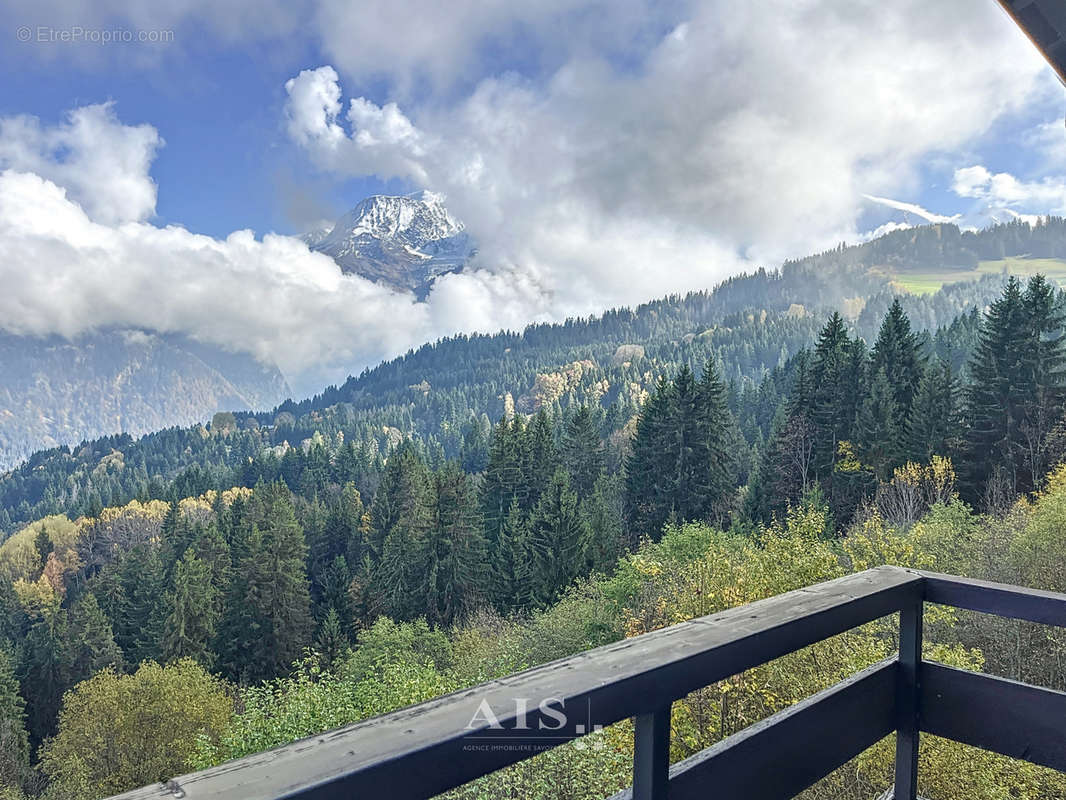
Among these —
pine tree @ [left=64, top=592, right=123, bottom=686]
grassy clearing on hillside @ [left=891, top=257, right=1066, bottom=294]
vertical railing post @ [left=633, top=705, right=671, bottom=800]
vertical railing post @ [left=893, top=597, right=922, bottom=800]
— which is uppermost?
grassy clearing on hillside @ [left=891, top=257, right=1066, bottom=294]

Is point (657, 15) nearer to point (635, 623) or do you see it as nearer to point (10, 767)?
point (635, 623)

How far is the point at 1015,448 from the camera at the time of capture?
89.1 feet

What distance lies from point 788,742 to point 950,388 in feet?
116

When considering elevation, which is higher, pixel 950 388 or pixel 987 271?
pixel 987 271

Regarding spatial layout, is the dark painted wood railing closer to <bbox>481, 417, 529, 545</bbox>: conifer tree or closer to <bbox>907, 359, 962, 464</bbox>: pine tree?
<bbox>907, 359, 962, 464</bbox>: pine tree

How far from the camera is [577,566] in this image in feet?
114

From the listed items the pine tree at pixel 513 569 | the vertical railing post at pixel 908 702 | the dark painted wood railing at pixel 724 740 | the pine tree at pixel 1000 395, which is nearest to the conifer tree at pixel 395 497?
the pine tree at pixel 513 569

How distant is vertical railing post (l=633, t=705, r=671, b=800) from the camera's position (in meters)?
1.13

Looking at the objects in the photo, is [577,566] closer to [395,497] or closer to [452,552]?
[452,552]

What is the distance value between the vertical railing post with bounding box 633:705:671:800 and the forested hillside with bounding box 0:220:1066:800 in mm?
6774

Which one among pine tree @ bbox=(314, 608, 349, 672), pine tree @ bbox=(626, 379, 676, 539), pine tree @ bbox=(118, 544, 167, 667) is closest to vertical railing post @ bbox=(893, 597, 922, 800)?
pine tree @ bbox=(626, 379, 676, 539)

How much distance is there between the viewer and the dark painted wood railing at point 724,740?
0.79 metres

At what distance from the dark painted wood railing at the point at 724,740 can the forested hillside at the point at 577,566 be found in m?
6.06

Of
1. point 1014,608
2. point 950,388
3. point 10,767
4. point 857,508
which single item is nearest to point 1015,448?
point 950,388
